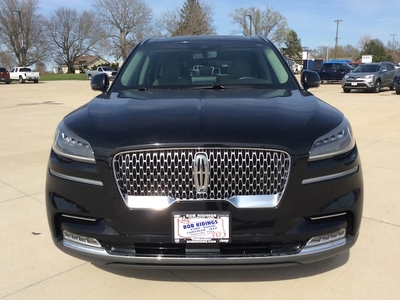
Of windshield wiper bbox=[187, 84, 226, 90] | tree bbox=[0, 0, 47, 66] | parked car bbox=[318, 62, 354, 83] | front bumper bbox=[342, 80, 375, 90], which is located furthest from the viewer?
tree bbox=[0, 0, 47, 66]

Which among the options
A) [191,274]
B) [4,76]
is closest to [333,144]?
[191,274]

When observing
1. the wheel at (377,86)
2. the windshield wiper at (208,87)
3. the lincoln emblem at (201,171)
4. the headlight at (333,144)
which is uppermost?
the windshield wiper at (208,87)

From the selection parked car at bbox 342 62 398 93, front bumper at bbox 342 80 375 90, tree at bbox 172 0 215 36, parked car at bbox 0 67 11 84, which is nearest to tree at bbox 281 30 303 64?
tree at bbox 172 0 215 36

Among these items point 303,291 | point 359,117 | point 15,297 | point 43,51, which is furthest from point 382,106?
point 43,51

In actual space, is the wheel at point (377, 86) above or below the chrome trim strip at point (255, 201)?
below

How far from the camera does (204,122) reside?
92.0 inches

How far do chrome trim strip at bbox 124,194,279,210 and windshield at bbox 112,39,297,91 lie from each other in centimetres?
146

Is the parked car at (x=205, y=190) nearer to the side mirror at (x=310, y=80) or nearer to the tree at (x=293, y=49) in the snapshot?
the side mirror at (x=310, y=80)

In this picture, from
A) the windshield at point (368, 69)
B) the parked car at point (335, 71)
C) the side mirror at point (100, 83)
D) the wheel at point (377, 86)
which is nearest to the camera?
the side mirror at point (100, 83)

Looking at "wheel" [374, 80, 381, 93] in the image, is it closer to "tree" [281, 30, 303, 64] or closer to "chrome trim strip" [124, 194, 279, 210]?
"chrome trim strip" [124, 194, 279, 210]

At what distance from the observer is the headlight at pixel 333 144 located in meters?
2.26

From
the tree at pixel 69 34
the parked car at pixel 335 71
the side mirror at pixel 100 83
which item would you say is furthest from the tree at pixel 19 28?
the side mirror at pixel 100 83

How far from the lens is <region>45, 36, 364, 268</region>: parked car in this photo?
2.17 meters

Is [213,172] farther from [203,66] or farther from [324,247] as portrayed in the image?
[203,66]
